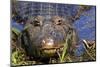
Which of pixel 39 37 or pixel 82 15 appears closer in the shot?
pixel 39 37

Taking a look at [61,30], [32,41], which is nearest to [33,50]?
[32,41]

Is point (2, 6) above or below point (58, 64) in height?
above

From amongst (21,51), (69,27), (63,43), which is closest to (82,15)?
(69,27)

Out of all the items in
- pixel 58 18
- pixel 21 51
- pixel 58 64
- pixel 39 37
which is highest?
pixel 58 18

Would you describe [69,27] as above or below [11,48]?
above

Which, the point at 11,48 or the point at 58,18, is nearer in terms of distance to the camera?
the point at 11,48

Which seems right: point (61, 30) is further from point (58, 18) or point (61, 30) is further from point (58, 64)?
point (58, 64)

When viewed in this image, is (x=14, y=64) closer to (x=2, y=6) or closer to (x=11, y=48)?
(x=11, y=48)
